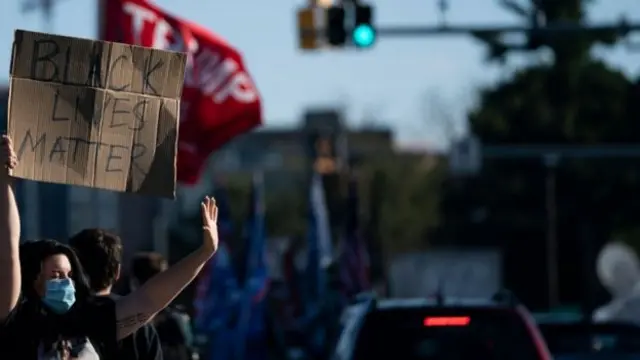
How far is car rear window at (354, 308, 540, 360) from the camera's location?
33.4 feet

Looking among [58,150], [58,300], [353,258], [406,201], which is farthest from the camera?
[406,201]

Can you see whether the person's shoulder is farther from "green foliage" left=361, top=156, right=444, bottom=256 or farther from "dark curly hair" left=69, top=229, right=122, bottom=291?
"green foliage" left=361, top=156, right=444, bottom=256

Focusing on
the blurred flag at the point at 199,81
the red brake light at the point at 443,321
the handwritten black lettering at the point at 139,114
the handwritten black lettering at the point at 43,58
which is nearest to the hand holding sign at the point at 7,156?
the handwritten black lettering at the point at 43,58

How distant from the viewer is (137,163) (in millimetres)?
6156

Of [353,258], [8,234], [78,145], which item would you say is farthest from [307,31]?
[8,234]

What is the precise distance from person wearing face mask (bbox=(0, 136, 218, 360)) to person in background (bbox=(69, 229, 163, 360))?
0.36 meters

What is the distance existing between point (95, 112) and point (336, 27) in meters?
14.7

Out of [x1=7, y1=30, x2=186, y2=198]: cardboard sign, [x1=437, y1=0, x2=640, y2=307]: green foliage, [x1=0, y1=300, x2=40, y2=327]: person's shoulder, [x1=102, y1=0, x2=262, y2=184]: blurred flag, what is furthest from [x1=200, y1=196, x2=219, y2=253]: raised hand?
[x1=437, y1=0, x2=640, y2=307]: green foliage

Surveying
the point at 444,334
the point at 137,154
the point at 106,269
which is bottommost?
the point at 444,334

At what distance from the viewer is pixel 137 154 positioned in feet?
20.2

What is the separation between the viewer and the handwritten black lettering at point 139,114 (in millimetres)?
6191

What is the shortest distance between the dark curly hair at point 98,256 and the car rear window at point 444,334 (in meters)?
3.52

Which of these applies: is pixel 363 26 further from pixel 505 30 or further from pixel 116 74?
pixel 116 74

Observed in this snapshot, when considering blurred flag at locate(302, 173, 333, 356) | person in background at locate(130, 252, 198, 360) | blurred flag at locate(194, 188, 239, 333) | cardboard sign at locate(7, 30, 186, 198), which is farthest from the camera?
blurred flag at locate(302, 173, 333, 356)
